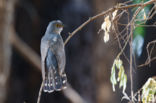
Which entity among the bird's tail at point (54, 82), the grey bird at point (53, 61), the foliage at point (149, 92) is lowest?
the foliage at point (149, 92)

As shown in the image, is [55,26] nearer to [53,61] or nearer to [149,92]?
[53,61]

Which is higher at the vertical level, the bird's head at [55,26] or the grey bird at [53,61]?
the bird's head at [55,26]

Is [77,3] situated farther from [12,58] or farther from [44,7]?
[12,58]

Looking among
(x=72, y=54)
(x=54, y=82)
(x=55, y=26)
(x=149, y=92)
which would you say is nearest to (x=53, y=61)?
(x=54, y=82)

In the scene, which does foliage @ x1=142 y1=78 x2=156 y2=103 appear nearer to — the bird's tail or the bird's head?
the bird's tail

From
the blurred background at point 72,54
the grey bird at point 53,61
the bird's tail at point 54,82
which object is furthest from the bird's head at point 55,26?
the blurred background at point 72,54

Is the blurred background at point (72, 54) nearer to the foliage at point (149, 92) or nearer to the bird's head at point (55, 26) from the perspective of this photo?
the bird's head at point (55, 26)
